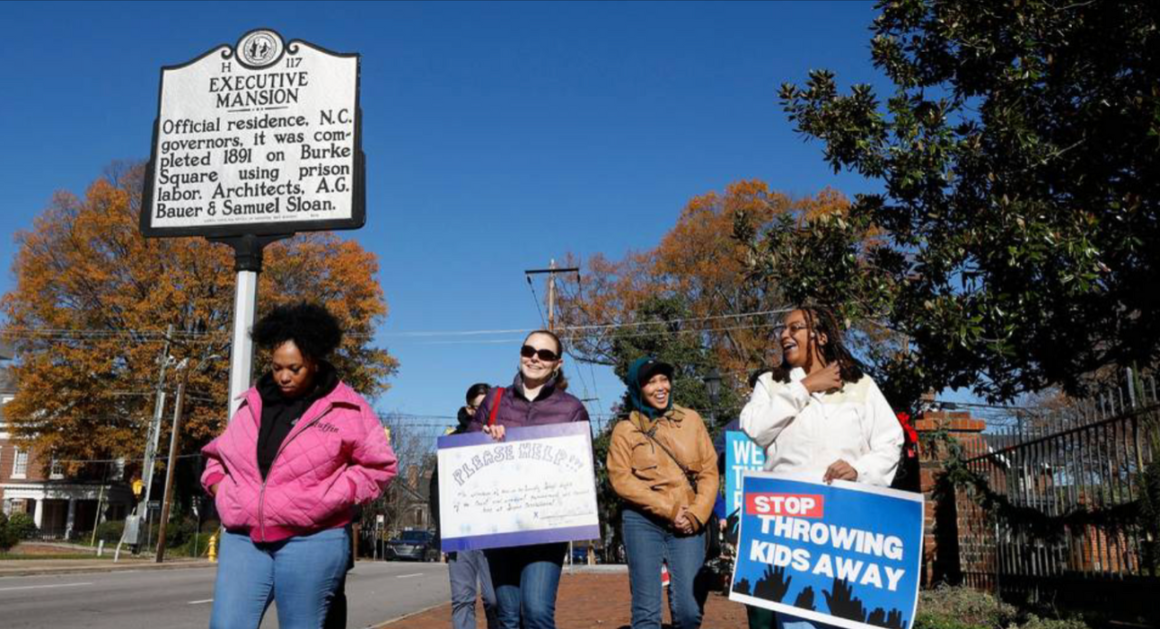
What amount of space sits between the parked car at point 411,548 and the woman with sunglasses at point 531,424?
43.0 m

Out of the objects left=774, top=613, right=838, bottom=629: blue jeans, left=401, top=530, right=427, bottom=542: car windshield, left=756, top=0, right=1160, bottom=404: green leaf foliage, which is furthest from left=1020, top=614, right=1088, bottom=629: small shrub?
left=401, top=530, right=427, bottom=542: car windshield

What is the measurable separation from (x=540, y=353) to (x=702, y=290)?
104ft

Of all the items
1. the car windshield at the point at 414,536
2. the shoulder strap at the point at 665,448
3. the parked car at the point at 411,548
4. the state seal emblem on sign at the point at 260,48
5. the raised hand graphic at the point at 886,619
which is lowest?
the parked car at the point at 411,548

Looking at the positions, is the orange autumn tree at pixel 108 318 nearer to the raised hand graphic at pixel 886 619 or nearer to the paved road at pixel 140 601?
the paved road at pixel 140 601

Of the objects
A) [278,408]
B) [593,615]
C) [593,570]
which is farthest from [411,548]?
[278,408]

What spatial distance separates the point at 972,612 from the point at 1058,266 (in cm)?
297

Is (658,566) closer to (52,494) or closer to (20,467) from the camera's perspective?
(52,494)

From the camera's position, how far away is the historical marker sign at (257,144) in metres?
5.66

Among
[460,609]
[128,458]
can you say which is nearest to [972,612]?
[460,609]

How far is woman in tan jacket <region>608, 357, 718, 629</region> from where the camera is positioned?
5145 millimetres

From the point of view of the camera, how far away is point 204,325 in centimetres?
3866

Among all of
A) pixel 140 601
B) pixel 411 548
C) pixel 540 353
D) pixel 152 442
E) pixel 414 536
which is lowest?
pixel 411 548

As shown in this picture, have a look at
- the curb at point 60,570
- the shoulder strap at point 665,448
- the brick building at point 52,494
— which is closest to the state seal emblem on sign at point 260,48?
the shoulder strap at point 665,448

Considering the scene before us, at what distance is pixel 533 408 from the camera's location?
507 centimetres
